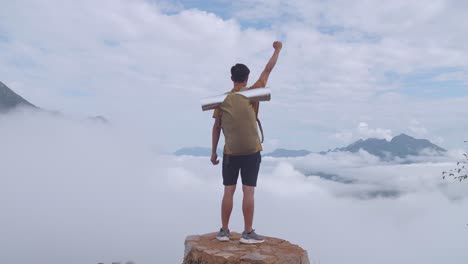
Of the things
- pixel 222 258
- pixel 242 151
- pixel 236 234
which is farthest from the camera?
pixel 236 234

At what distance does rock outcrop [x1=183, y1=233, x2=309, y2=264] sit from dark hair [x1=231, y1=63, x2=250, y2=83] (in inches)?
112

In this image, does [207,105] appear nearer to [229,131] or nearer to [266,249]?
[229,131]

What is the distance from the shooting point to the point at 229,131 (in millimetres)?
7004

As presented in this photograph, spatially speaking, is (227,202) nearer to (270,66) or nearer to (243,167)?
(243,167)

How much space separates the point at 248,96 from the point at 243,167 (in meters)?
1.20

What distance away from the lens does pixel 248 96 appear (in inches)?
272

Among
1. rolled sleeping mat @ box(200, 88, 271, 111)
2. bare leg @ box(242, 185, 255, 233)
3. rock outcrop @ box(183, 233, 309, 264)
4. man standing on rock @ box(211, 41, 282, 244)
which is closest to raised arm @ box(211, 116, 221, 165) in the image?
man standing on rock @ box(211, 41, 282, 244)

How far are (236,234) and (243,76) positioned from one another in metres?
3.21

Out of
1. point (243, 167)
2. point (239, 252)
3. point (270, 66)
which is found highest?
point (270, 66)

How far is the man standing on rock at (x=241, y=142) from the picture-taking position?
22.7ft

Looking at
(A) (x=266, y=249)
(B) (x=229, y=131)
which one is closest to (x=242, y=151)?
(B) (x=229, y=131)

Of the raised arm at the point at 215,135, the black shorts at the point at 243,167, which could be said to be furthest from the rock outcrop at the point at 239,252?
the raised arm at the point at 215,135

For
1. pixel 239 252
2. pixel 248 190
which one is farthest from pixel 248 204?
pixel 239 252

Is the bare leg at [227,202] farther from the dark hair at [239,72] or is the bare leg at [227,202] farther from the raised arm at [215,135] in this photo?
the dark hair at [239,72]
